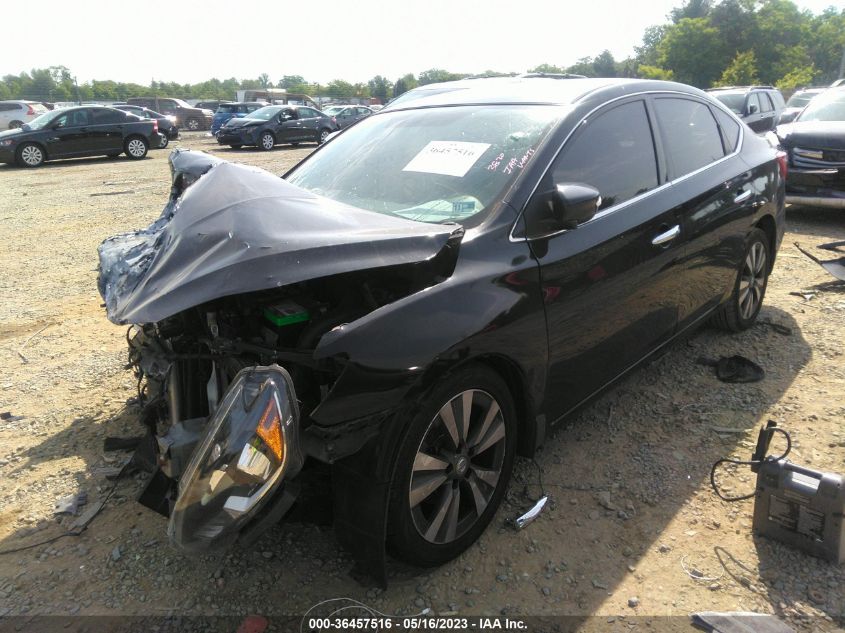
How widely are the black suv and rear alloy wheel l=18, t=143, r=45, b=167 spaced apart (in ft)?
57.4

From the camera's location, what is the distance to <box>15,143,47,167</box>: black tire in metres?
17.2

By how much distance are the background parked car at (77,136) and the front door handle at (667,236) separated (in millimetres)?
18915

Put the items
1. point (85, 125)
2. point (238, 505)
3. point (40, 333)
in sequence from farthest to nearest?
point (85, 125) → point (40, 333) → point (238, 505)

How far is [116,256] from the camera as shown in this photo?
9.70 ft

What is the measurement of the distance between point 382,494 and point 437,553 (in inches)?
18.4

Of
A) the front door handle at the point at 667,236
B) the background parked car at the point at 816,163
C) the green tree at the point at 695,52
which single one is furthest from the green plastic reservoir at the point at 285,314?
the green tree at the point at 695,52

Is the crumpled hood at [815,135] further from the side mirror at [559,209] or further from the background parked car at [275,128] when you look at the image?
the background parked car at [275,128]

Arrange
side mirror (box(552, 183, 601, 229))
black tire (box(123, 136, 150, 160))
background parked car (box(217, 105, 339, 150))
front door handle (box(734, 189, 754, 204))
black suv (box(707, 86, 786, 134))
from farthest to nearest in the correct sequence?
background parked car (box(217, 105, 339, 150))
black tire (box(123, 136, 150, 160))
black suv (box(707, 86, 786, 134))
front door handle (box(734, 189, 754, 204))
side mirror (box(552, 183, 601, 229))

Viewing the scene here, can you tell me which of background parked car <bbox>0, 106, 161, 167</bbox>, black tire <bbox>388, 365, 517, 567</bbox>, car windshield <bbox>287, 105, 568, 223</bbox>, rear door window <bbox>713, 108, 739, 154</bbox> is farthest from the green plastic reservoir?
background parked car <bbox>0, 106, 161, 167</bbox>

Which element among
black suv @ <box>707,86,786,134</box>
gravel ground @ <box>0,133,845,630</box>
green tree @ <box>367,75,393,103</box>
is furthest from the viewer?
green tree @ <box>367,75,393,103</box>

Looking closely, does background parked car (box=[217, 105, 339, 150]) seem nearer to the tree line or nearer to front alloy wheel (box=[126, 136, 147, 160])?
front alloy wheel (box=[126, 136, 147, 160])

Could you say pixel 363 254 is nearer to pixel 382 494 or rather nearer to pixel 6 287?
pixel 382 494

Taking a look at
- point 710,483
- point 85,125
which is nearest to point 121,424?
point 710,483

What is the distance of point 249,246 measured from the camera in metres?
2.12
